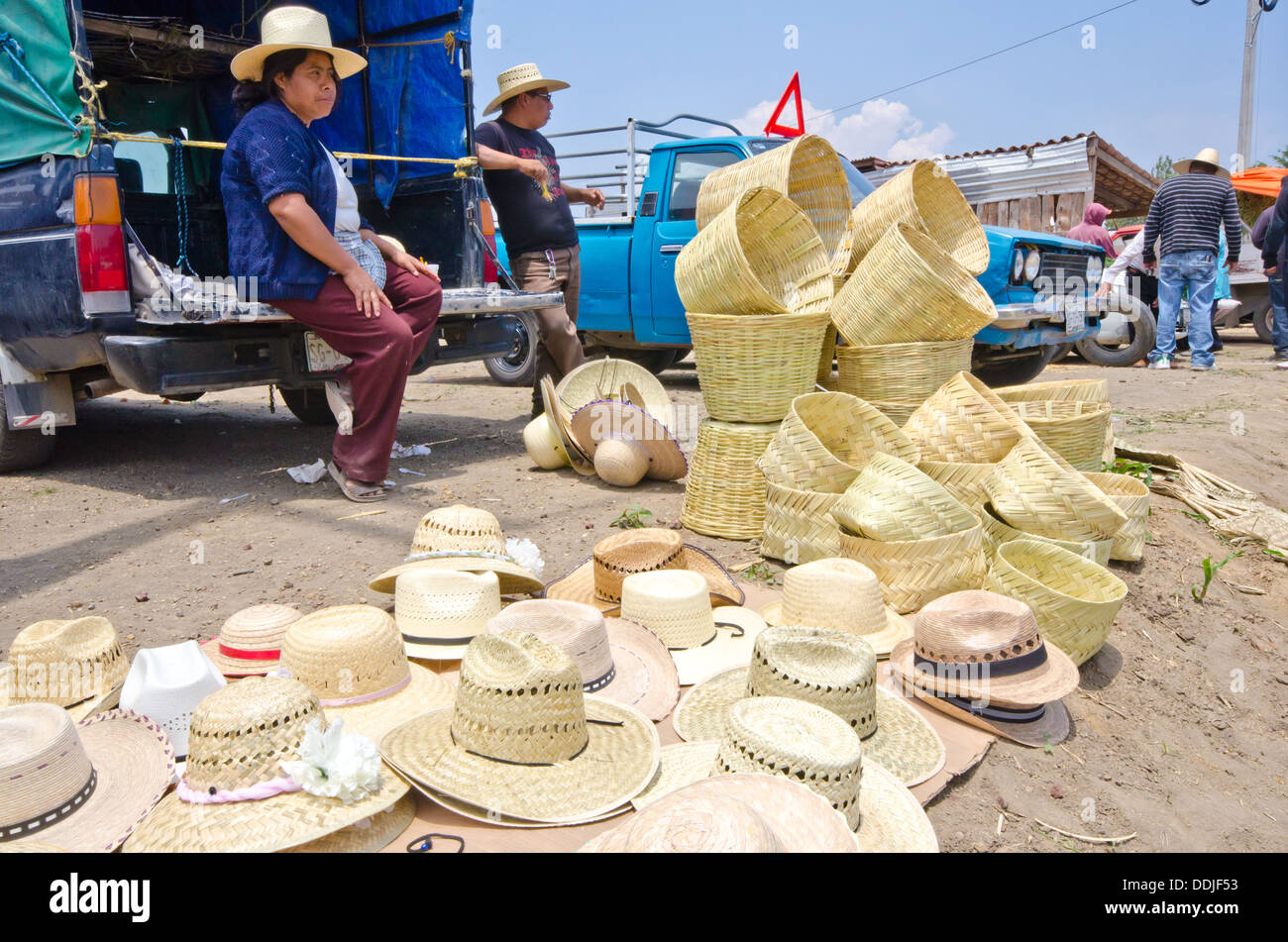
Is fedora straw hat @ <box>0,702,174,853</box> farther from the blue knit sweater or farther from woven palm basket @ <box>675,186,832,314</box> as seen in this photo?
woven palm basket @ <box>675,186,832,314</box>

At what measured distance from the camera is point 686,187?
7.23 metres

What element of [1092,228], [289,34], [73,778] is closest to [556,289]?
[289,34]

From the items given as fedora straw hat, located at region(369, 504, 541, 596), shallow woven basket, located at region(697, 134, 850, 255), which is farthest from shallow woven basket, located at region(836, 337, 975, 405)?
fedora straw hat, located at region(369, 504, 541, 596)

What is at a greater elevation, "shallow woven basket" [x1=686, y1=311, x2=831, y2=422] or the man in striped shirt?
the man in striped shirt

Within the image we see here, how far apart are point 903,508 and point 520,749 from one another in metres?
1.78

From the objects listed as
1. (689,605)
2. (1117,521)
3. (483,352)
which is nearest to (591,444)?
(483,352)

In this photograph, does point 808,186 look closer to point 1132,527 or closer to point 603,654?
point 1132,527

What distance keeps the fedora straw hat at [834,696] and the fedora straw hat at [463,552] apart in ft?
2.75

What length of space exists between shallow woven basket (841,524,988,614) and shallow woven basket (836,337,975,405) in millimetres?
1130

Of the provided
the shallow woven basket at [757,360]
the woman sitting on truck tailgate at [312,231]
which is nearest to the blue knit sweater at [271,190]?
the woman sitting on truck tailgate at [312,231]

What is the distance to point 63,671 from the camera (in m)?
2.23

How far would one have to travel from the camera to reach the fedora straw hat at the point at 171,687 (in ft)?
6.84

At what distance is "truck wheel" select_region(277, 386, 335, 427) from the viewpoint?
6.56 metres

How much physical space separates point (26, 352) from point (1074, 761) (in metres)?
5.18
